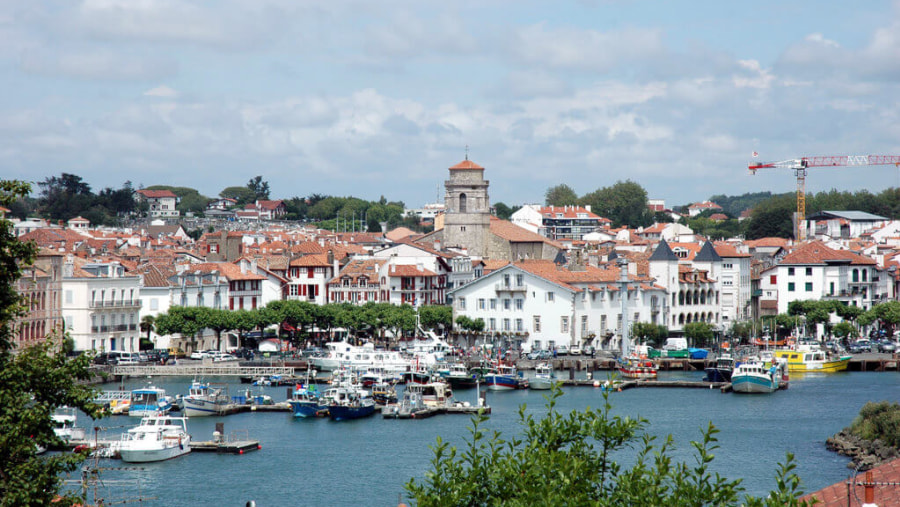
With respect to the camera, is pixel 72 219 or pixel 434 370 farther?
pixel 72 219

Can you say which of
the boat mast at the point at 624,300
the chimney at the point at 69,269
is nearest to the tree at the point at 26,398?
the chimney at the point at 69,269

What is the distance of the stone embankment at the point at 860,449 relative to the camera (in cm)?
3541

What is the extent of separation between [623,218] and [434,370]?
103534mm

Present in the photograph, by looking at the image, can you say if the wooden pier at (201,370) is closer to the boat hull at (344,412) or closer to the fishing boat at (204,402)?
the fishing boat at (204,402)

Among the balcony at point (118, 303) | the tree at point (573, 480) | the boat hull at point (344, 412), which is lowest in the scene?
the boat hull at point (344, 412)

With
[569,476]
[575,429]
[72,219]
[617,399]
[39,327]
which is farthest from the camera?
[72,219]

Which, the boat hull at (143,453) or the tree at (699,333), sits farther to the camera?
the tree at (699,333)

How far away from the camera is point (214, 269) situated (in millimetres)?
71312

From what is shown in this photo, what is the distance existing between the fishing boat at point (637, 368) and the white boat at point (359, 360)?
31.5 feet

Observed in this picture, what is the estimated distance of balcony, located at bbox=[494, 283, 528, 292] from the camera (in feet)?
226

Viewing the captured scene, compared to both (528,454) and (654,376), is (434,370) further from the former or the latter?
(528,454)

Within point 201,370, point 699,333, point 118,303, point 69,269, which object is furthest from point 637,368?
point 69,269

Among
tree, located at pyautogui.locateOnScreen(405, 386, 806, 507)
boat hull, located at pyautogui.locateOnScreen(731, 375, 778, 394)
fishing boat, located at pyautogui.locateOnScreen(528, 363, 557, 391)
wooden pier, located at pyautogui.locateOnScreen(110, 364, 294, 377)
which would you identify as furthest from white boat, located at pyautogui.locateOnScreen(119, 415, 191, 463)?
boat hull, located at pyautogui.locateOnScreen(731, 375, 778, 394)

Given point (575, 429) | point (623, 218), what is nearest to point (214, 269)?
point (575, 429)
